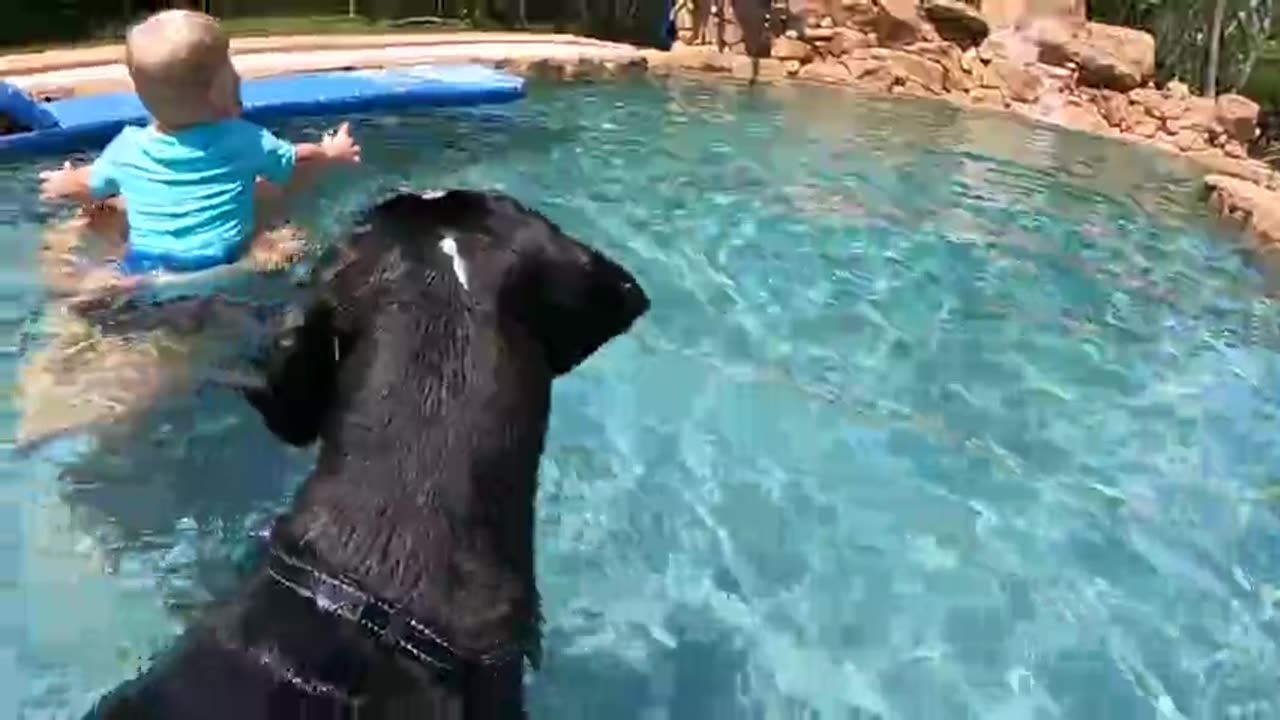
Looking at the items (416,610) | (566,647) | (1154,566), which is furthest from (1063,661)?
(416,610)

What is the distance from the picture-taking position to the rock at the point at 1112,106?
34.0 ft

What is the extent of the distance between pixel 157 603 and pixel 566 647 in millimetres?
994

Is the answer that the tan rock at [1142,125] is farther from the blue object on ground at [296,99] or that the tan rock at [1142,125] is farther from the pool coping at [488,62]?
the blue object on ground at [296,99]

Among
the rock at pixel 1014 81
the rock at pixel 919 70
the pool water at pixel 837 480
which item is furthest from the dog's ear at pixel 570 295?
the rock at pixel 919 70

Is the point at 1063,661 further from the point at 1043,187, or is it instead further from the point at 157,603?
the point at 1043,187

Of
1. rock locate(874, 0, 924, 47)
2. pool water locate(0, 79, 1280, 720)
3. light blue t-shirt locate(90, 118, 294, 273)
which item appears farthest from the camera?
rock locate(874, 0, 924, 47)

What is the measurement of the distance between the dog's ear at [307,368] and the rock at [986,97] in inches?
354

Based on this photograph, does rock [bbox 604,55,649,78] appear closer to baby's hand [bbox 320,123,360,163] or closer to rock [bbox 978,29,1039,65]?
rock [bbox 978,29,1039,65]

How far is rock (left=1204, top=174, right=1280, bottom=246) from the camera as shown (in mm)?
7691

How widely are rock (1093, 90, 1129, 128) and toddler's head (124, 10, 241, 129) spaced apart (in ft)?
23.8

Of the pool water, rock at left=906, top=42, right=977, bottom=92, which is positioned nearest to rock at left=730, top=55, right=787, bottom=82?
rock at left=906, top=42, right=977, bottom=92

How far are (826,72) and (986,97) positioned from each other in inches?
47.3

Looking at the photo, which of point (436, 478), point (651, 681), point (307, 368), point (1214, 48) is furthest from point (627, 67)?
point (436, 478)

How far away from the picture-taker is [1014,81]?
1103 cm
